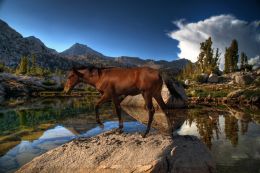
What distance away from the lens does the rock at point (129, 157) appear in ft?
25.8

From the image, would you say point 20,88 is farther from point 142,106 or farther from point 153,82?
point 153,82

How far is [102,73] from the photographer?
10602 mm

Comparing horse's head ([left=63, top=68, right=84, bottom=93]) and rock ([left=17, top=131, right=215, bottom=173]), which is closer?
rock ([left=17, top=131, right=215, bottom=173])

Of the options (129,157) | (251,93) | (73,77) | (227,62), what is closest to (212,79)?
(227,62)

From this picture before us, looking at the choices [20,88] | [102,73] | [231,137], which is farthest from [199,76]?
[102,73]

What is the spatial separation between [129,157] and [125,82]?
9.80 ft

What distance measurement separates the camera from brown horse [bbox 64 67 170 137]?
31.7ft

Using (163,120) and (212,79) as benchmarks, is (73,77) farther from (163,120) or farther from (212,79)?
(212,79)

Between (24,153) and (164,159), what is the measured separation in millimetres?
7162

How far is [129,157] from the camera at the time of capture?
8.12 metres

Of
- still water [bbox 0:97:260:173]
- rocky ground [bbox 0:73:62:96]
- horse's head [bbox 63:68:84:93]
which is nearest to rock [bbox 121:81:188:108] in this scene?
still water [bbox 0:97:260:173]

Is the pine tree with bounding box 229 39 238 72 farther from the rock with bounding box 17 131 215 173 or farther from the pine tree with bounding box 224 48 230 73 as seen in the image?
the rock with bounding box 17 131 215 173

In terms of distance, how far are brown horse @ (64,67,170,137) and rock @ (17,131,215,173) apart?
1213 millimetres

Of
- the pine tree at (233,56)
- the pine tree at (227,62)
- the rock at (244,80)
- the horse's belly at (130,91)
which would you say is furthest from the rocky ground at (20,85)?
the pine tree at (233,56)
